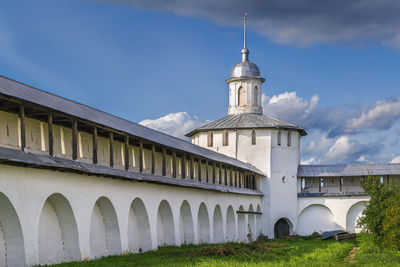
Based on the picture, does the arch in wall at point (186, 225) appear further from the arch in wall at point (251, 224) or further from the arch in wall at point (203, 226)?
the arch in wall at point (251, 224)

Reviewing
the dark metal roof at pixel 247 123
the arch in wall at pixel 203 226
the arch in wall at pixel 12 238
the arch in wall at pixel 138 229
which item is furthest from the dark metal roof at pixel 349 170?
the arch in wall at pixel 12 238

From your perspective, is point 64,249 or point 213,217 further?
point 213,217

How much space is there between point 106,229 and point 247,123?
2359cm

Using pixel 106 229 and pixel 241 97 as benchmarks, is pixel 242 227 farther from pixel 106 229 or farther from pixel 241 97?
pixel 106 229

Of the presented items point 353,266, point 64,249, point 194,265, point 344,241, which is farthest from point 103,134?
point 344,241

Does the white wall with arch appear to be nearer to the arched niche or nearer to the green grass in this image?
the arched niche

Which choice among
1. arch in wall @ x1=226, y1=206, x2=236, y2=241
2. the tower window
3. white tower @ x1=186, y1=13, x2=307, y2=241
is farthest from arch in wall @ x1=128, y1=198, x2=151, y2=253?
the tower window

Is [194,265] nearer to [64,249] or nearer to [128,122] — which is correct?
[64,249]

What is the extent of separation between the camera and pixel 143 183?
20.8 metres

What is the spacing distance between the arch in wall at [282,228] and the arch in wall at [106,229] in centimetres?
2411

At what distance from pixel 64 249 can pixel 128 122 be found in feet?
25.4

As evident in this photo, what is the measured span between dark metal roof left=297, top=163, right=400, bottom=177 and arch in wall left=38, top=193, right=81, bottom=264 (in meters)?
27.2

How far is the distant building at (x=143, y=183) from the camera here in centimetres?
1407

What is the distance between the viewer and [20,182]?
13664mm
